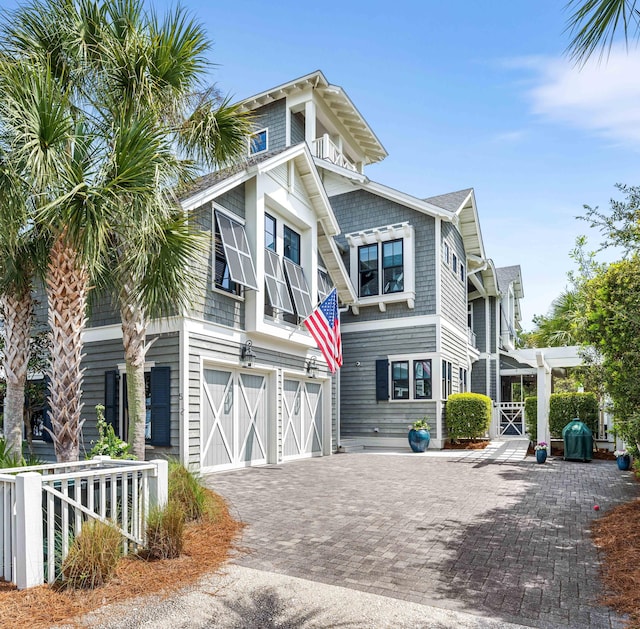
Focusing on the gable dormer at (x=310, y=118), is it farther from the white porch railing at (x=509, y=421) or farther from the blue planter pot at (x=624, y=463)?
the blue planter pot at (x=624, y=463)

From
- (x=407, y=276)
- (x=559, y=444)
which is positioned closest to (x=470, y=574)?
(x=559, y=444)

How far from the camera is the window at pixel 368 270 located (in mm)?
17344

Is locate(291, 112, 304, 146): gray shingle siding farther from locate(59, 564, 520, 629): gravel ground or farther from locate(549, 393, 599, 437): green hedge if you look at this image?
locate(59, 564, 520, 629): gravel ground

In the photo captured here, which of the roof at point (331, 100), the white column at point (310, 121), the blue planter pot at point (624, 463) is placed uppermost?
the roof at point (331, 100)

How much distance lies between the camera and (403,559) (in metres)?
5.11

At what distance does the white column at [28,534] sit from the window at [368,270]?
13764 mm

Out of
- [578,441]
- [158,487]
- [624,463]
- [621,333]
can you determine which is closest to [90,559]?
[158,487]

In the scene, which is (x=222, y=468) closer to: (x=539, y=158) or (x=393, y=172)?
(x=539, y=158)

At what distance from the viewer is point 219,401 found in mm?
10852

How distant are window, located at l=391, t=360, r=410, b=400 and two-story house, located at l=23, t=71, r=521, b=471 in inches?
1.3

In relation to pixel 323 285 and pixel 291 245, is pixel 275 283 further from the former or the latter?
pixel 323 285

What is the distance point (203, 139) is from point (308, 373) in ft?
23.5

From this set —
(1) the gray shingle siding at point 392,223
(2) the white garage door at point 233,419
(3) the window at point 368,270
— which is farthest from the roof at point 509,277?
(2) the white garage door at point 233,419

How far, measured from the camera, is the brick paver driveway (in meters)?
4.27
